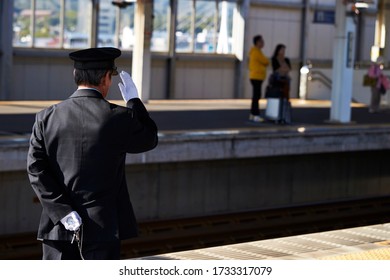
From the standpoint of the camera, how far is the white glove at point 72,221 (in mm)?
4324

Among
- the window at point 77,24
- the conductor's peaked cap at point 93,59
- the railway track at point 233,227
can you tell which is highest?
the window at point 77,24

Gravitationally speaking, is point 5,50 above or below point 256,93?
above

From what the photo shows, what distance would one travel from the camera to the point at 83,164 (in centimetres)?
443

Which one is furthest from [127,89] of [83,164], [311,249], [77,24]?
[77,24]

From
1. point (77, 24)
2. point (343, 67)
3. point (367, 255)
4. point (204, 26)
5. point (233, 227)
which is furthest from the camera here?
point (204, 26)

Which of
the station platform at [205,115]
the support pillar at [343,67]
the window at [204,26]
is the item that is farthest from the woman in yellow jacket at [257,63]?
the window at [204,26]

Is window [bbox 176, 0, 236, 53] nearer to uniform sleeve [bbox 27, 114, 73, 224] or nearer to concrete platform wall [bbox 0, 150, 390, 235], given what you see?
concrete platform wall [bbox 0, 150, 390, 235]

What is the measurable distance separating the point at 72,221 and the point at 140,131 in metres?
0.58

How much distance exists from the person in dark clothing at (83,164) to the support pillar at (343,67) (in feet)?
44.0

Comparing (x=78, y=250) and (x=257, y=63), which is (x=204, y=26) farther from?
(x=78, y=250)

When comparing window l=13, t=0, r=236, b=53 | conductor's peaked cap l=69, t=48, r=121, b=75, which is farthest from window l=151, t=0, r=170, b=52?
conductor's peaked cap l=69, t=48, r=121, b=75

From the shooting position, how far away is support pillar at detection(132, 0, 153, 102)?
1859 centimetres

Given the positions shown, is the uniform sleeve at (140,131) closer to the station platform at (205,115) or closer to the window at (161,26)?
the station platform at (205,115)
